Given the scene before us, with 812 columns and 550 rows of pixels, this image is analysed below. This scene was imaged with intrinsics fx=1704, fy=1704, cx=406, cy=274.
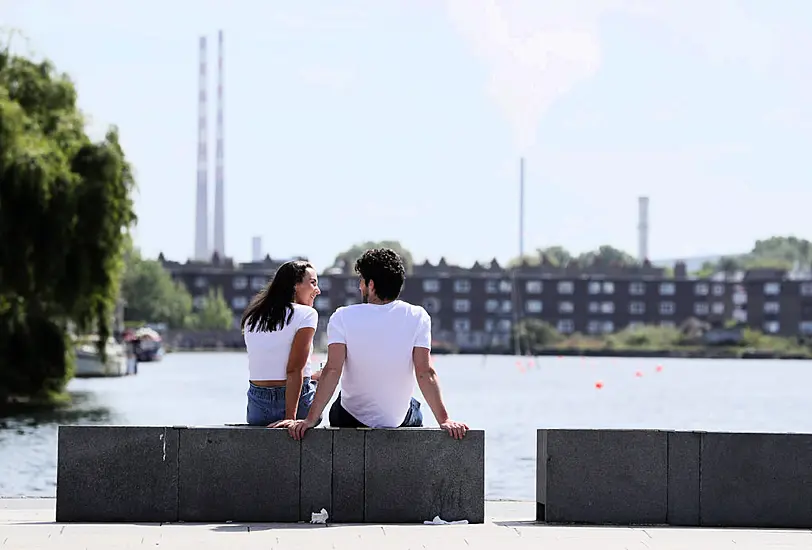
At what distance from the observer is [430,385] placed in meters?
11.3

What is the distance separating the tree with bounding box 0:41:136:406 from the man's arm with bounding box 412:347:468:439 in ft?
85.9

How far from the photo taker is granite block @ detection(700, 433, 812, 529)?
12.0 meters

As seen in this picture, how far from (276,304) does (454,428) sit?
58.0 inches

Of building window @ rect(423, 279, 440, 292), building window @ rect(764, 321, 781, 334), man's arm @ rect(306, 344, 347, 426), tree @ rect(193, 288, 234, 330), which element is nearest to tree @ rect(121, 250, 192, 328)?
tree @ rect(193, 288, 234, 330)

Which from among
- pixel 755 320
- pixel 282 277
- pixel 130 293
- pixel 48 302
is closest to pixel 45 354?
pixel 48 302

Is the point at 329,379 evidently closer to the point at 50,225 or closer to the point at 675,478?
the point at 675,478

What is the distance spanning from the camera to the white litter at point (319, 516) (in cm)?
1170

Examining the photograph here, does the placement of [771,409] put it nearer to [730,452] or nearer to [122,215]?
[122,215]

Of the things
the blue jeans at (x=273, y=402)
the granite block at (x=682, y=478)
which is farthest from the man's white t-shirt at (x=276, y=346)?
the granite block at (x=682, y=478)

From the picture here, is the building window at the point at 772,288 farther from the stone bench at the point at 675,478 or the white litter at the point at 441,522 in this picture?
the white litter at the point at 441,522

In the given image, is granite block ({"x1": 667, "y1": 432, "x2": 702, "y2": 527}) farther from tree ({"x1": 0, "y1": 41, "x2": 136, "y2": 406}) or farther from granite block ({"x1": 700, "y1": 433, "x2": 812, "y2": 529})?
tree ({"x1": 0, "y1": 41, "x2": 136, "y2": 406})

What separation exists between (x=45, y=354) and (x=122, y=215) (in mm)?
3971

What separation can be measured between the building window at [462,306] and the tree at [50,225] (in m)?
156

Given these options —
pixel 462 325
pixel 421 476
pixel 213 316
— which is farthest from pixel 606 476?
pixel 462 325
